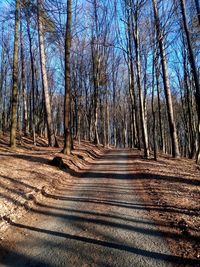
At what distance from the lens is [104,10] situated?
32.2m

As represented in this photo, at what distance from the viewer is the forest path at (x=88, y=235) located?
17.3ft

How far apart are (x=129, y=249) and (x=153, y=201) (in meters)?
3.51

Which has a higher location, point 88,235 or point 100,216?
point 100,216

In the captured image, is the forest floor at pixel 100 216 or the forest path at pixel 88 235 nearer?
the forest path at pixel 88 235

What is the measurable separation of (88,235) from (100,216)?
1245 millimetres

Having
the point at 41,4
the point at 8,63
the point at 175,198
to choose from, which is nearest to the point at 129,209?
the point at 175,198

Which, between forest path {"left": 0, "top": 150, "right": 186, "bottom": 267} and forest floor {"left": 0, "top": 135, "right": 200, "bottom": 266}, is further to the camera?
forest floor {"left": 0, "top": 135, "right": 200, "bottom": 266}

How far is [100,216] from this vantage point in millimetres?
7598

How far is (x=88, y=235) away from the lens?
251 inches

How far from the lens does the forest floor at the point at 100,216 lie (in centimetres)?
550

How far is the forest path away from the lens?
527 cm

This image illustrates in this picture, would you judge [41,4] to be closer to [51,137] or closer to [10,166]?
[10,166]

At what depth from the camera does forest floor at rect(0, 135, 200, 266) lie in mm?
5500

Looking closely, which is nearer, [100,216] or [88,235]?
[88,235]
